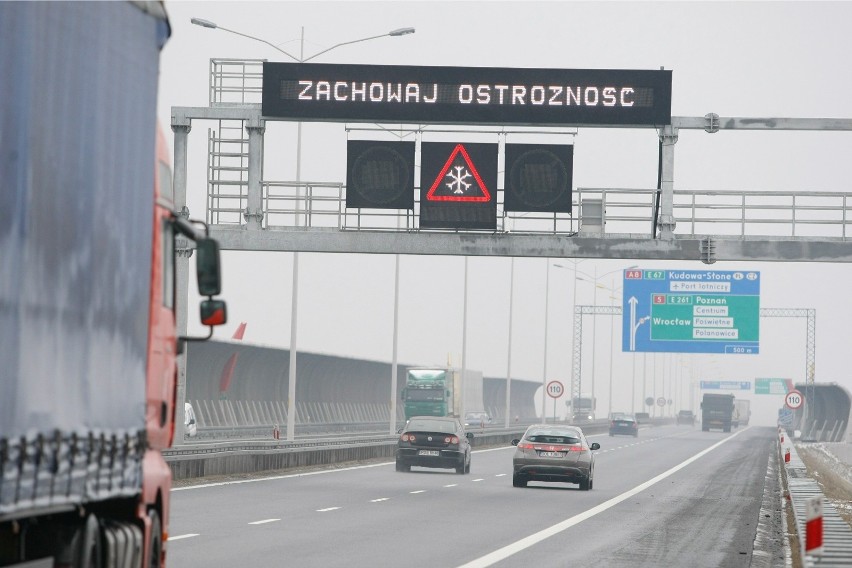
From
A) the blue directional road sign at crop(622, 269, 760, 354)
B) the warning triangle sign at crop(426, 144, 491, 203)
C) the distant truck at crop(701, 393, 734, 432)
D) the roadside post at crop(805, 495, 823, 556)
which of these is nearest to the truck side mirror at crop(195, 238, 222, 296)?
the roadside post at crop(805, 495, 823, 556)

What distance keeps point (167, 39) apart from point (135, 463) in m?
2.64

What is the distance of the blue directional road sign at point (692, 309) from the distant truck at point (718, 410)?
60037mm

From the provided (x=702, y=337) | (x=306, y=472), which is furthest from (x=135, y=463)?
(x=702, y=337)

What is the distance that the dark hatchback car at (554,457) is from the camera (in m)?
34.3

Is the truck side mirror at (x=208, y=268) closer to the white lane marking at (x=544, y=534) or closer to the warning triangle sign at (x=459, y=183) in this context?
the white lane marking at (x=544, y=534)

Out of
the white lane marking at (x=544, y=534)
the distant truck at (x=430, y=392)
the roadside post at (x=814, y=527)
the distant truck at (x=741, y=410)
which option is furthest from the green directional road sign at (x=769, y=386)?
the roadside post at (x=814, y=527)

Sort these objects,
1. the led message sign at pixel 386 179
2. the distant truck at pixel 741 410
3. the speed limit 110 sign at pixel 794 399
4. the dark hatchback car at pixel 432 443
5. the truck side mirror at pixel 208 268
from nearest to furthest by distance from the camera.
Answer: the truck side mirror at pixel 208 268 < the led message sign at pixel 386 179 < the dark hatchback car at pixel 432 443 < the speed limit 110 sign at pixel 794 399 < the distant truck at pixel 741 410

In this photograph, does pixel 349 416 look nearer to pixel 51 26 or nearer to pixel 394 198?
pixel 394 198

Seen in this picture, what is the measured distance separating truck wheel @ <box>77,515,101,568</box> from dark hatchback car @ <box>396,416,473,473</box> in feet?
103

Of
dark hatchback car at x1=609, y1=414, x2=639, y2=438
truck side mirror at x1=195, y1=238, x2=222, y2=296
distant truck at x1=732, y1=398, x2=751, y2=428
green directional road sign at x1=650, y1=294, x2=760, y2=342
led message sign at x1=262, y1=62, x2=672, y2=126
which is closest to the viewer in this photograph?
truck side mirror at x1=195, y1=238, x2=222, y2=296

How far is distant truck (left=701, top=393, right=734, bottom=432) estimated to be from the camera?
126m

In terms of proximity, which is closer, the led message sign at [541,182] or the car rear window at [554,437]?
the led message sign at [541,182]

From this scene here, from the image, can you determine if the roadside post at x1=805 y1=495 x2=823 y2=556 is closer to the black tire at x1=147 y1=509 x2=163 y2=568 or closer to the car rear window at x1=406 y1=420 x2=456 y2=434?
the black tire at x1=147 y1=509 x2=163 y2=568

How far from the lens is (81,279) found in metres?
8.63
